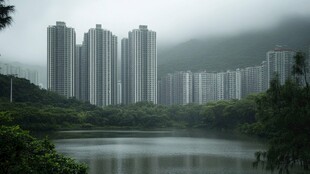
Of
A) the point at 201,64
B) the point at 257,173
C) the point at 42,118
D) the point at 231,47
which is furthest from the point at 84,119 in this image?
the point at 231,47

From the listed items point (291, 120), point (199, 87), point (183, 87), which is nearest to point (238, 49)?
point (199, 87)

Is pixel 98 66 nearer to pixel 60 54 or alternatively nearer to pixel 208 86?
pixel 60 54

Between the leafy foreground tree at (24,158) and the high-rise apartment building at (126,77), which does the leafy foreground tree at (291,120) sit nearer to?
the leafy foreground tree at (24,158)

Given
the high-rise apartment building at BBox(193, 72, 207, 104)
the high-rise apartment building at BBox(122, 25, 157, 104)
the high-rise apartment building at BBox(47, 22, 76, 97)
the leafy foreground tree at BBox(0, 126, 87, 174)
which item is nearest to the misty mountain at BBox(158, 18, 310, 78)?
the high-rise apartment building at BBox(193, 72, 207, 104)

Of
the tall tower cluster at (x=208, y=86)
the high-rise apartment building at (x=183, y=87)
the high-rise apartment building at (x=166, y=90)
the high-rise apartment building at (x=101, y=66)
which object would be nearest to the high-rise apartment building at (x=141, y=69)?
the high-rise apartment building at (x=101, y=66)

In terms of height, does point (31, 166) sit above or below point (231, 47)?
below

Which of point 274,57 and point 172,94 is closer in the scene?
point 274,57

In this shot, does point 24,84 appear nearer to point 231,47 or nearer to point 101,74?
point 101,74
